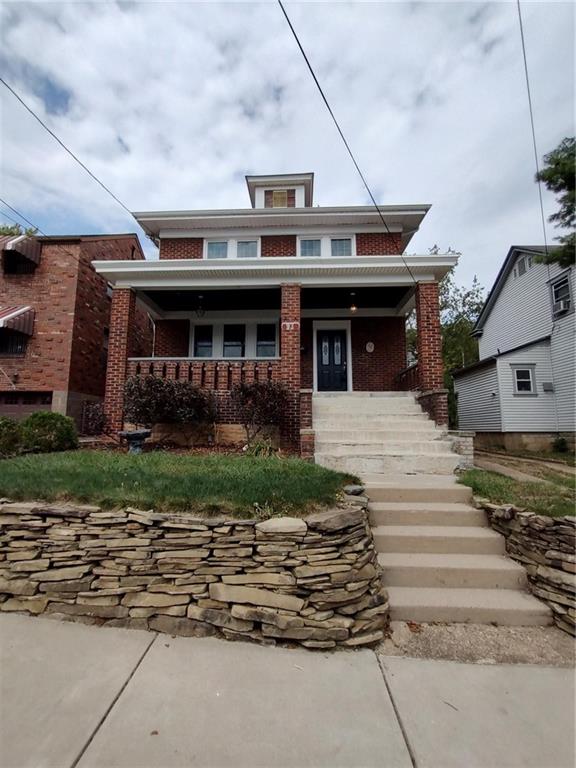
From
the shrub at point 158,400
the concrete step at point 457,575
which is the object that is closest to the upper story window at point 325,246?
the shrub at point 158,400

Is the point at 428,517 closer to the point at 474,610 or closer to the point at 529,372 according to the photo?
the point at 474,610

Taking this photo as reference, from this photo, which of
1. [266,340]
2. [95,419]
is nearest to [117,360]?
[95,419]

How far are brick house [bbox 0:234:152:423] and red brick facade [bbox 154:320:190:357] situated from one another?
1981 mm

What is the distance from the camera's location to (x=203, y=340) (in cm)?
1061

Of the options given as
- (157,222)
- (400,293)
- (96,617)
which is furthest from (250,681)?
(157,222)

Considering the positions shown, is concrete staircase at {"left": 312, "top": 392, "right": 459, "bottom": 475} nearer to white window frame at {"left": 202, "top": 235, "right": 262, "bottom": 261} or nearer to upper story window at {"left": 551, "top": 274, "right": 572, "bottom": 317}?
white window frame at {"left": 202, "top": 235, "right": 262, "bottom": 261}

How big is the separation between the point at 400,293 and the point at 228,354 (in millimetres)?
5112

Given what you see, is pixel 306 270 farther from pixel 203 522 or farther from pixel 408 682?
pixel 408 682

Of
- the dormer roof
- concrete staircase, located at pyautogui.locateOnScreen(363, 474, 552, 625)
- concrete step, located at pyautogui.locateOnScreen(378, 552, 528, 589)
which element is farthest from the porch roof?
concrete step, located at pyautogui.locateOnScreen(378, 552, 528, 589)

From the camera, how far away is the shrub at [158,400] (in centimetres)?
662

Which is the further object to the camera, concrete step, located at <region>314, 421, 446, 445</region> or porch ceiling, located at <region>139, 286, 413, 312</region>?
porch ceiling, located at <region>139, 286, 413, 312</region>

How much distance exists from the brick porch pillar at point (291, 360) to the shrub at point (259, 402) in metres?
0.30

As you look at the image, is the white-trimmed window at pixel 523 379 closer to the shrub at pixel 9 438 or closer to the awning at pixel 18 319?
the shrub at pixel 9 438

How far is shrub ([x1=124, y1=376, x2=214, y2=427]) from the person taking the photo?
21.7 feet
